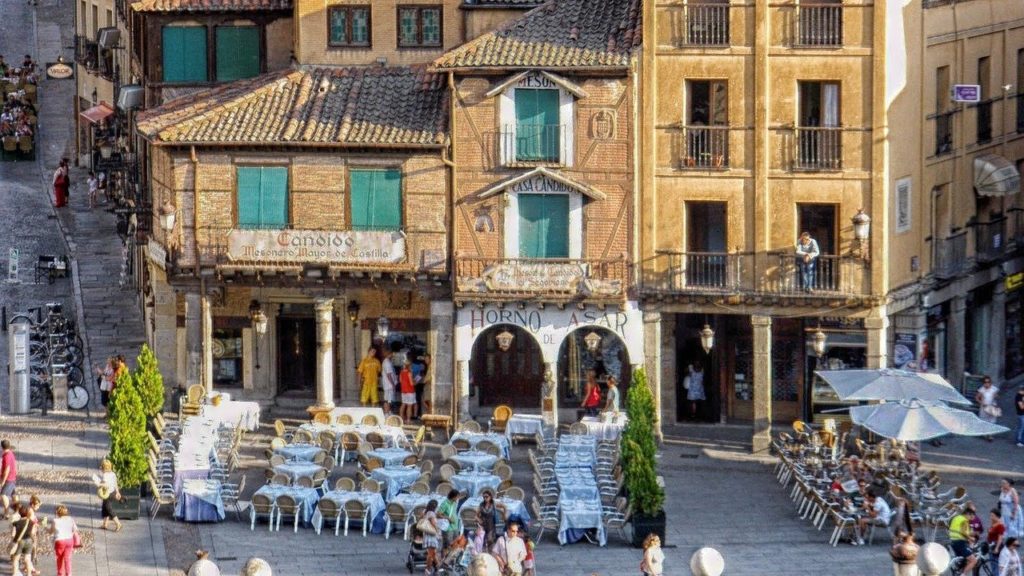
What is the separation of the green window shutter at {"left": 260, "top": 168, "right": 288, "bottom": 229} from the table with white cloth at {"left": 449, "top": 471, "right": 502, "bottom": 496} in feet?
34.3

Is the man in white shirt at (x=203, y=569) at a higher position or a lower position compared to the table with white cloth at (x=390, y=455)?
lower

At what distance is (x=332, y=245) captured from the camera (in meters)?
69.9

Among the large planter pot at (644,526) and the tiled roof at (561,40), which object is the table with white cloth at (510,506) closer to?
the large planter pot at (644,526)

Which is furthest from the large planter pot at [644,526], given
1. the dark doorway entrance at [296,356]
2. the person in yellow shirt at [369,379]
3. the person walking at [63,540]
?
the dark doorway entrance at [296,356]

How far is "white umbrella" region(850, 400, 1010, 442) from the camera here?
198 ft

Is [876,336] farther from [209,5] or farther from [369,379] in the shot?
[209,5]

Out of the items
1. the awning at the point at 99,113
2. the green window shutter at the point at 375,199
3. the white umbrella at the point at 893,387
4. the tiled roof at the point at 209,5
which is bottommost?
the white umbrella at the point at 893,387

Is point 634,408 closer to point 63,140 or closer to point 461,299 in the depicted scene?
point 461,299

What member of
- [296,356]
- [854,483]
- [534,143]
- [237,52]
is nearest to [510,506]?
[854,483]

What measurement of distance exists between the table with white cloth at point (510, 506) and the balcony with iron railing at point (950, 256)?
54.4ft

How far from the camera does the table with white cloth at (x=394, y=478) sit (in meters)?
62.2

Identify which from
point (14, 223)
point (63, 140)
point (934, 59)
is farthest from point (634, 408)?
point (63, 140)

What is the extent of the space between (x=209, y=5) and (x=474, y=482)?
17.8 metres

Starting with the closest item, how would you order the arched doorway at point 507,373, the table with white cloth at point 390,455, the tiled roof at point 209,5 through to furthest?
the table with white cloth at point 390,455 < the arched doorway at point 507,373 < the tiled roof at point 209,5
